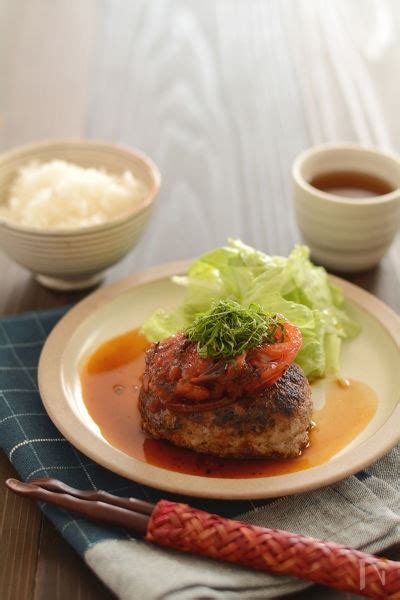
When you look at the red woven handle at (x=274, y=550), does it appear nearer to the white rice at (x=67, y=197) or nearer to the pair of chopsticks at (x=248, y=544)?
the pair of chopsticks at (x=248, y=544)

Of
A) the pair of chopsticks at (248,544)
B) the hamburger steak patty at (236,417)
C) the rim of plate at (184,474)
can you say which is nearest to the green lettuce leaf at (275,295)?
the rim of plate at (184,474)

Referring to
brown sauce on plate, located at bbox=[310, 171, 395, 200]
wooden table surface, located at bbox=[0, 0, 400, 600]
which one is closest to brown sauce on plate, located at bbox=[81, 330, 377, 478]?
wooden table surface, located at bbox=[0, 0, 400, 600]

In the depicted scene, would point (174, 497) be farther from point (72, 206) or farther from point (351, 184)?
point (351, 184)

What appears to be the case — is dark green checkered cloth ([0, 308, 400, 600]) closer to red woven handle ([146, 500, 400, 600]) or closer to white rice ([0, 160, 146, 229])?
red woven handle ([146, 500, 400, 600])

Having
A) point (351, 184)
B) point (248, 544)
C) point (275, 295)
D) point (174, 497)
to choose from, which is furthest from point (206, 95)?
point (248, 544)

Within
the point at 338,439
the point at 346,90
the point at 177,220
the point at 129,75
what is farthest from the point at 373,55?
the point at 338,439
